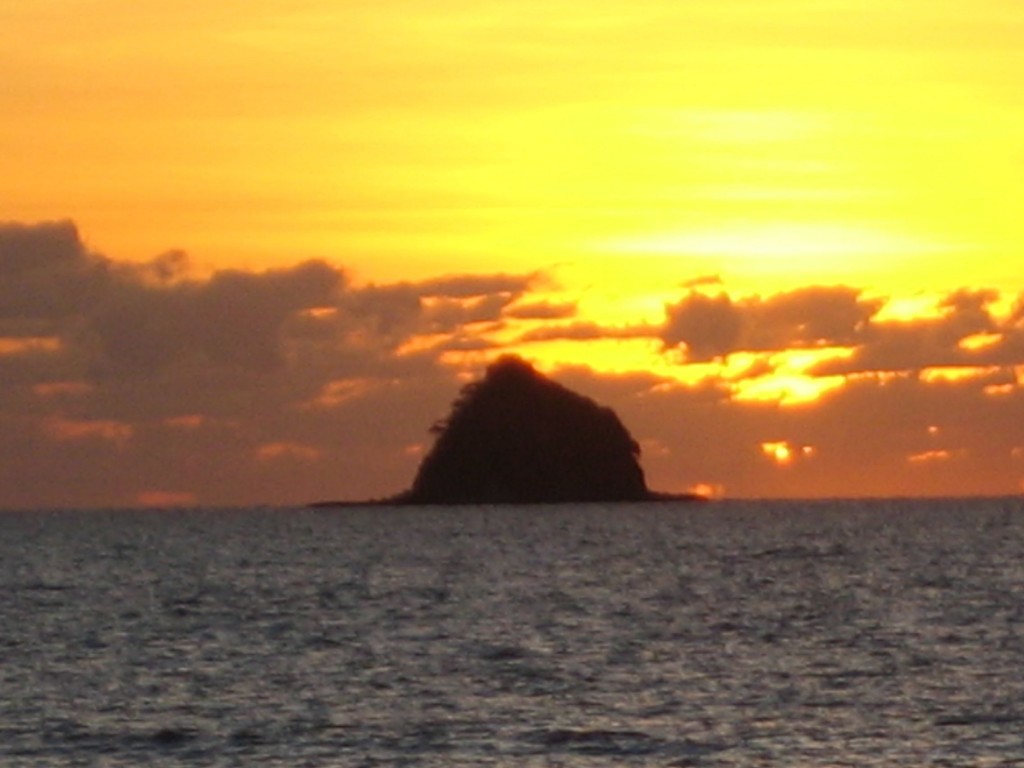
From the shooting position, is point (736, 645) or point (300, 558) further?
point (300, 558)

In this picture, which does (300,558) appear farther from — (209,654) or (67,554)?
(209,654)

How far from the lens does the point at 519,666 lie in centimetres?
6009

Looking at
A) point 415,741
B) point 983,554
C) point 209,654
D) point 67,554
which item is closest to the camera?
point 415,741

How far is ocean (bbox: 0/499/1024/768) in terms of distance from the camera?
44344mm

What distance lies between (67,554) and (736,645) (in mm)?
95766

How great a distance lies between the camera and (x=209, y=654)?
213 ft

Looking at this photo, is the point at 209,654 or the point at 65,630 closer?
the point at 209,654

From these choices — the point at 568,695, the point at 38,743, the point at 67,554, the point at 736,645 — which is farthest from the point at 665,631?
the point at 67,554

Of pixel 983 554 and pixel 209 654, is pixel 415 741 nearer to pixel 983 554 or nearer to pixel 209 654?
pixel 209 654

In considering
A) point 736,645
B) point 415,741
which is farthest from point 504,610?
point 415,741

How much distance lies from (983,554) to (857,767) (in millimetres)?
91206

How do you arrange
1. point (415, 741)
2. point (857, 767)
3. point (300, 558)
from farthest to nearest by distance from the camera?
point (300, 558) < point (415, 741) < point (857, 767)

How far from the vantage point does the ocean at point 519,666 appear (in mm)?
44344

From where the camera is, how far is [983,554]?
425 feet
